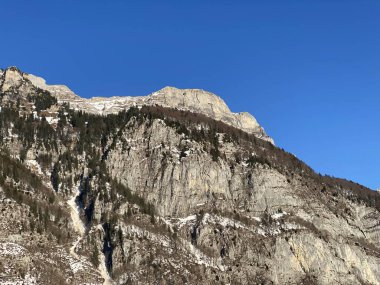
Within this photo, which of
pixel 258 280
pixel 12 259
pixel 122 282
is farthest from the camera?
pixel 258 280

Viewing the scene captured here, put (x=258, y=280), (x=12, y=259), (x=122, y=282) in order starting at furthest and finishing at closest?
1. (x=258, y=280)
2. (x=122, y=282)
3. (x=12, y=259)

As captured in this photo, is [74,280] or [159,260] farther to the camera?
[159,260]

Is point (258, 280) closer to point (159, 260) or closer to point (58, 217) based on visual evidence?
point (159, 260)

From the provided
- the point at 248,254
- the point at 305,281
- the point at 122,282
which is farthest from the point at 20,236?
the point at 305,281

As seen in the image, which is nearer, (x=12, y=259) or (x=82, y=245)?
(x=12, y=259)

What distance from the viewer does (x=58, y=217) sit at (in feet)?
646

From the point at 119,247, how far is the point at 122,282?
40.4 ft

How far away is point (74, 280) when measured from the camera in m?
173

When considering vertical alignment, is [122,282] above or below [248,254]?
below

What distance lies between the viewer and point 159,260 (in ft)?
613

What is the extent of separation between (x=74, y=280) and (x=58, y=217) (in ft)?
97.1

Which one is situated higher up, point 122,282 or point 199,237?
point 199,237

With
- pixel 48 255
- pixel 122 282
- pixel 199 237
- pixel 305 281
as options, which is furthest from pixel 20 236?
pixel 305 281

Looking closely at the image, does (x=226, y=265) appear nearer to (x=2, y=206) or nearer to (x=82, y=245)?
(x=82, y=245)
